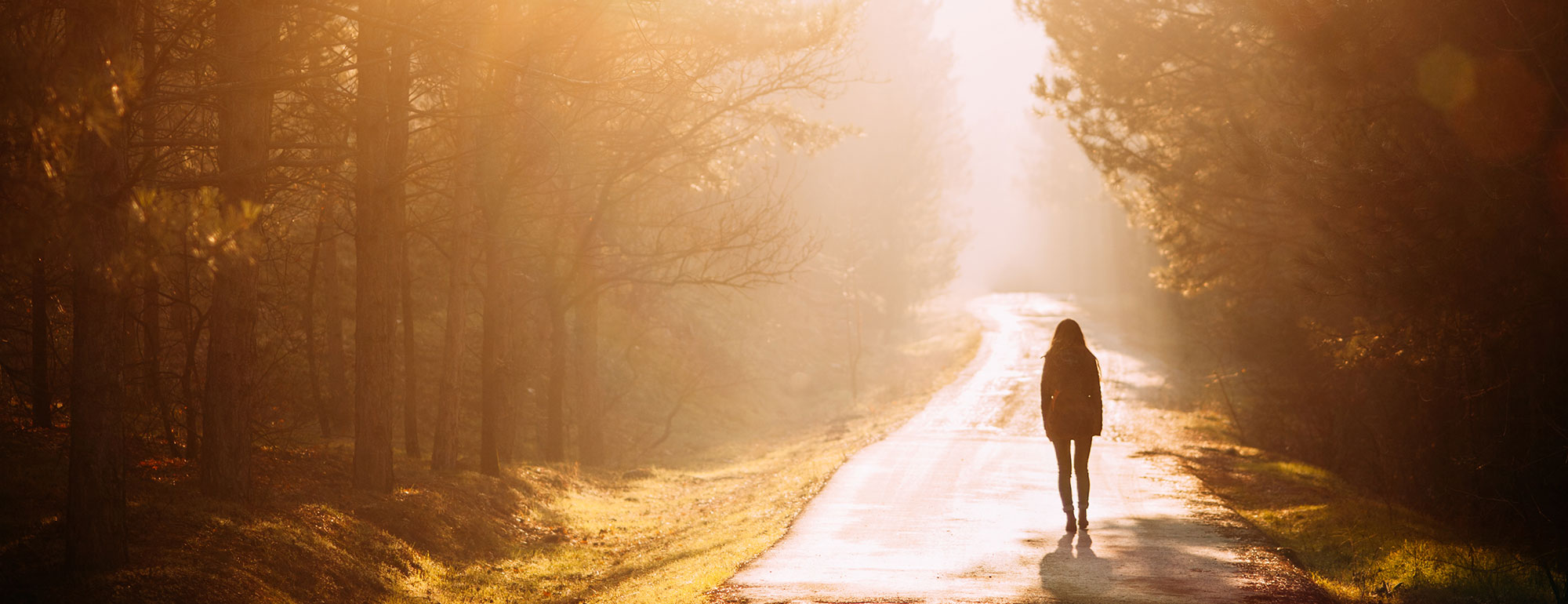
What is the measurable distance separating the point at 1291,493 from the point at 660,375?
19.6 metres

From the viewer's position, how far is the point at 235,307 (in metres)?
9.92

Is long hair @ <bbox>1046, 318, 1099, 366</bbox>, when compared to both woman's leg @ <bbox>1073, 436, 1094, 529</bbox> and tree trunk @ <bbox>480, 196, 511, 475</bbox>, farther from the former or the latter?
tree trunk @ <bbox>480, 196, 511, 475</bbox>

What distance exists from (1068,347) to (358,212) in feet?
24.8

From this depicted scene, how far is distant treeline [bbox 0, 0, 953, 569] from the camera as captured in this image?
700cm

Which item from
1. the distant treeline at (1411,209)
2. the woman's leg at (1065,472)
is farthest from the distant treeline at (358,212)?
the distant treeline at (1411,209)

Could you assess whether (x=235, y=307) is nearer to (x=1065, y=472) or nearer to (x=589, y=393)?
(x=1065, y=472)

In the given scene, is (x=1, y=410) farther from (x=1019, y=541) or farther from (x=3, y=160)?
(x=1019, y=541)

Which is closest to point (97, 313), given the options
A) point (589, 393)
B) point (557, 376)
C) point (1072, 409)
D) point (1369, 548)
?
point (1072, 409)

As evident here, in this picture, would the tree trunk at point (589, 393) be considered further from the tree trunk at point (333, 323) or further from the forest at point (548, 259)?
the tree trunk at point (333, 323)

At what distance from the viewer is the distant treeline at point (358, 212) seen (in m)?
7.00

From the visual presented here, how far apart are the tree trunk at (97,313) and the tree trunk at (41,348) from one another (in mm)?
1320

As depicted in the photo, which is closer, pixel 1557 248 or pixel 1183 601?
pixel 1183 601

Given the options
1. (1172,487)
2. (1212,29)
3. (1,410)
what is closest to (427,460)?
(1,410)

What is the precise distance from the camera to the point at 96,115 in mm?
6410
